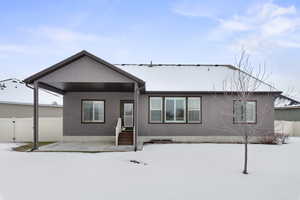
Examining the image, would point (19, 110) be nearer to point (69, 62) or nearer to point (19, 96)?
point (19, 96)

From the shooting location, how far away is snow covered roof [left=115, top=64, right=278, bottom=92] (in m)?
14.1

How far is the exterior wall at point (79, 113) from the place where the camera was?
1408cm

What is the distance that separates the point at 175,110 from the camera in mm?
13961

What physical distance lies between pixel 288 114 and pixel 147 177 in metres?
22.4

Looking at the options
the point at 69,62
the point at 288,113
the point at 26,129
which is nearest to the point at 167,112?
the point at 69,62

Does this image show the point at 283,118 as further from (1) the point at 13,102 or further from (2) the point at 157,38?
(1) the point at 13,102

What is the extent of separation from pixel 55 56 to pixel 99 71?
19757 millimetres

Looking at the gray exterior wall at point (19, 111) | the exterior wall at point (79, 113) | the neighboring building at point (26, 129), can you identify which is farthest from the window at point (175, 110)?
the gray exterior wall at point (19, 111)

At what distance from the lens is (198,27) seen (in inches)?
714

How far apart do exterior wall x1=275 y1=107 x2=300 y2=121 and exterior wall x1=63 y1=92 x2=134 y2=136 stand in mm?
17897

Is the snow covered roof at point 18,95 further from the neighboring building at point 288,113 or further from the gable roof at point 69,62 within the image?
the neighboring building at point 288,113

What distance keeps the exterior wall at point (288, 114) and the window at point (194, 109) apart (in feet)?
45.8

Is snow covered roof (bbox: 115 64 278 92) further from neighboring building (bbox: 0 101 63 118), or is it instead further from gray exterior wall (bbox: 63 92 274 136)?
neighboring building (bbox: 0 101 63 118)

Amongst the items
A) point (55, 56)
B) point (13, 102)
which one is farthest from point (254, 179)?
point (55, 56)
